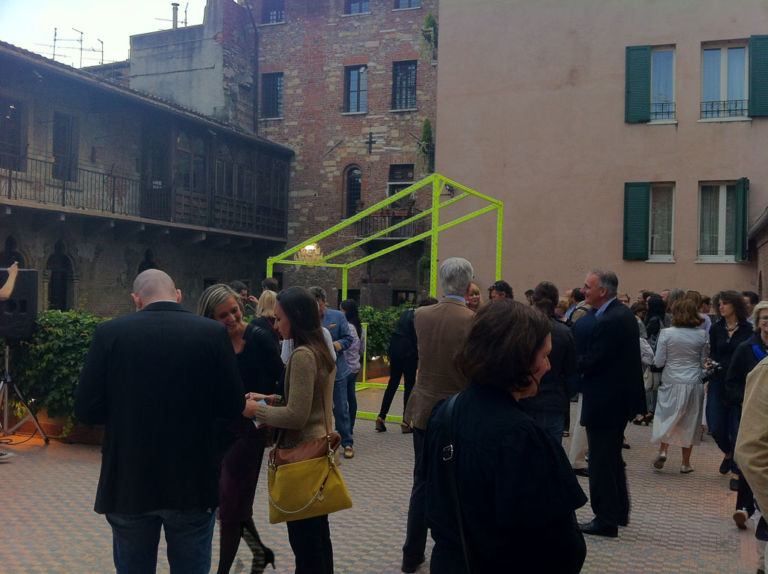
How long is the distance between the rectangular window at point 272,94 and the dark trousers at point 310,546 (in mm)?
26239

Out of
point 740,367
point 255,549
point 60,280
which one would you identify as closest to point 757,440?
point 255,549

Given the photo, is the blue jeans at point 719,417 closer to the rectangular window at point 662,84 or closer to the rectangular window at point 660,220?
the rectangular window at point 660,220

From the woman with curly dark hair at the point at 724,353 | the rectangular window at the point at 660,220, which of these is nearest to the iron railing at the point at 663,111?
the rectangular window at the point at 660,220

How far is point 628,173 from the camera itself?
1678 centimetres

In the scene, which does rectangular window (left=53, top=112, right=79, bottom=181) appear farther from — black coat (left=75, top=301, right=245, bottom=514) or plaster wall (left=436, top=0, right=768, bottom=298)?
black coat (left=75, top=301, right=245, bottom=514)

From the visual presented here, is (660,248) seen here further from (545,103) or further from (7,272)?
(7,272)

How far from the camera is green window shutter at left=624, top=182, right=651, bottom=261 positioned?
16.6m

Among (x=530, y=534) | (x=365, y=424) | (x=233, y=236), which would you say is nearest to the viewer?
(x=530, y=534)

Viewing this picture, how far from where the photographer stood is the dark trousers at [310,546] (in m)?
3.71

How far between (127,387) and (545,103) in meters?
15.7

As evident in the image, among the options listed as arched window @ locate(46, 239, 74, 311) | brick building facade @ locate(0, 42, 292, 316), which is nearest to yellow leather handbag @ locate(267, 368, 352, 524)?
brick building facade @ locate(0, 42, 292, 316)

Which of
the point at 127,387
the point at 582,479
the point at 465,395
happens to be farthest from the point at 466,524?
the point at 582,479

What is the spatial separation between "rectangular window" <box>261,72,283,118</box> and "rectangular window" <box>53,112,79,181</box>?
9.91m

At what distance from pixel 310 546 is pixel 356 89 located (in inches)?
996
